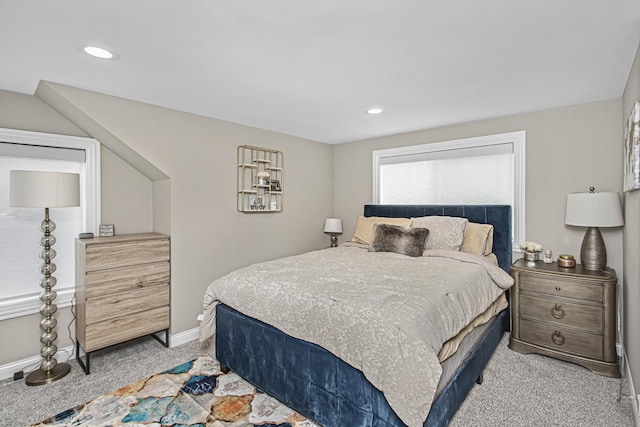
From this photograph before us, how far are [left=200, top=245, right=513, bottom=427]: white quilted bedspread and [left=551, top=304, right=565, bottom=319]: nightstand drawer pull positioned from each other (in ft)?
1.30

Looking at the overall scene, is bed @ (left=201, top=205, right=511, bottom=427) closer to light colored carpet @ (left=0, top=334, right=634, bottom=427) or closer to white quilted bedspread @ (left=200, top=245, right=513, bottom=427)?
white quilted bedspread @ (left=200, top=245, right=513, bottom=427)

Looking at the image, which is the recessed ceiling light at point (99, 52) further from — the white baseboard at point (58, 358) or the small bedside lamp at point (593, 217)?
the small bedside lamp at point (593, 217)

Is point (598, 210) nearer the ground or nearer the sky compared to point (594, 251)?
nearer the sky

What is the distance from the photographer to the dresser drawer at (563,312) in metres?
2.56

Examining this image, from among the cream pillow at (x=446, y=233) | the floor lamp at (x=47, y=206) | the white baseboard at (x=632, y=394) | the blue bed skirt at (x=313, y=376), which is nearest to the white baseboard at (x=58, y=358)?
the floor lamp at (x=47, y=206)

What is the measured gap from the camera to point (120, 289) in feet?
9.17

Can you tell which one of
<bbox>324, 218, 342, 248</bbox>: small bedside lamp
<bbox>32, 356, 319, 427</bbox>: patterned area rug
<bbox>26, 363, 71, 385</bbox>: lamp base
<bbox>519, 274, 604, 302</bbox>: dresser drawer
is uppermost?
<bbox>324, 218, 342, 248</bbox>: small bedside lamp

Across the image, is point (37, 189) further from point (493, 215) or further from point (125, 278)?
point (493, 215)

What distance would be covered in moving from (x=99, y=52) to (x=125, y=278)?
5.92 ft

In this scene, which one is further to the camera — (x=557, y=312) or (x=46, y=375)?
(x=557, y=312)

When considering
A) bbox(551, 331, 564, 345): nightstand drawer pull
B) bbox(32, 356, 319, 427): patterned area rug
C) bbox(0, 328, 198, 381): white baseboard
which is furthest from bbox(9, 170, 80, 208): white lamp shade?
bbox(551, 331, 564, 345): nightstand drawer pull

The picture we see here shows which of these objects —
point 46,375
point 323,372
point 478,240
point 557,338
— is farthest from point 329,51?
point 46,375

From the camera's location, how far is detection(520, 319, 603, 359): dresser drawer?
2561mm

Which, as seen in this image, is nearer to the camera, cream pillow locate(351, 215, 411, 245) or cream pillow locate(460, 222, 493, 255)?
cream pillow locate(460, 222, 493, 255)
